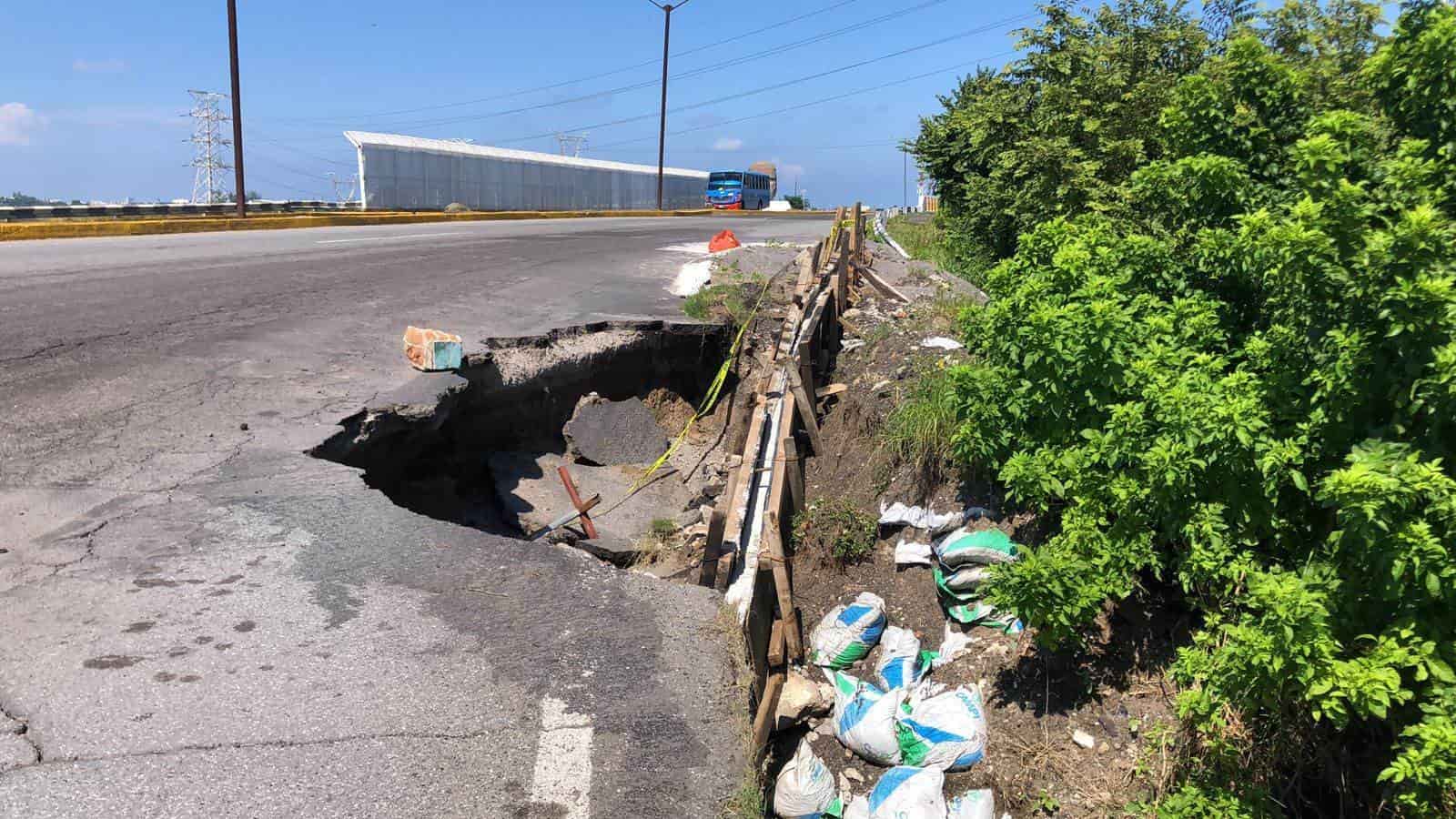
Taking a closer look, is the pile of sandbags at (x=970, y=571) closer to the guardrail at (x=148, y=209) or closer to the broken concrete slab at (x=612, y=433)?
the broken concrete slab at (x=612, y=433)

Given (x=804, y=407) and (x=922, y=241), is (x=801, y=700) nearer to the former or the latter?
(x=804, y=407)

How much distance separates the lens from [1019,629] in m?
5.43

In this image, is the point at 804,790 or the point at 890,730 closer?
the point at 804,790

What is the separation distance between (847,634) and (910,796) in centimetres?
138

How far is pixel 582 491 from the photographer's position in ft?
24.4

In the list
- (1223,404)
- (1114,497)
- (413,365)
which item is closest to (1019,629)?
(1114,497)

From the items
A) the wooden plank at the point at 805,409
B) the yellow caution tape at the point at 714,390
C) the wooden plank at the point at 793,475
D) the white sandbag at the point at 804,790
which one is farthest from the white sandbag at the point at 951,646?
the yellow caution tape at the point at 714,390

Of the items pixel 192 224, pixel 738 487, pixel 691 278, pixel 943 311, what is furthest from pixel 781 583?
pixel 192 224

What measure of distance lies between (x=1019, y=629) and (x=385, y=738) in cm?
376

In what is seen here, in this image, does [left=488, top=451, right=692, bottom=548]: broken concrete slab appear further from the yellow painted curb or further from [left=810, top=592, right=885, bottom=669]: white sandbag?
the yellow painted curb

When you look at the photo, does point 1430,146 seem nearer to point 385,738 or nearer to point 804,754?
point 804,754

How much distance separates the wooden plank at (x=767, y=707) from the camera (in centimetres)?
435

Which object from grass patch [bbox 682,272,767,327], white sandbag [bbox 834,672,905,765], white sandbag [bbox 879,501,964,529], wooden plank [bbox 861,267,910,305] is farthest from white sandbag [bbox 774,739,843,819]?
wooden plank [bbox 861,267,910,305]

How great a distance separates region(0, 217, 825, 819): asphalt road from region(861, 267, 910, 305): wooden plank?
7.86 m
